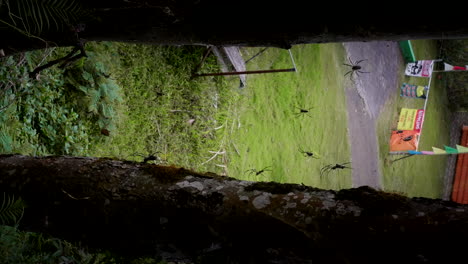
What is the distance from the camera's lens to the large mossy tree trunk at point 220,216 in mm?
1393

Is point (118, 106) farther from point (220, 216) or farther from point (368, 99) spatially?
point (368, 99)

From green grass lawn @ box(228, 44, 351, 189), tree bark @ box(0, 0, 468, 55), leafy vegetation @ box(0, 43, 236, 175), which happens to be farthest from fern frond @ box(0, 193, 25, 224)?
green grass lawn @ box(228, 44, 351, 189)

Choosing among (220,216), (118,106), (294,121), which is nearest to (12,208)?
(220,216)

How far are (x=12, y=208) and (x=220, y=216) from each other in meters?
1.10

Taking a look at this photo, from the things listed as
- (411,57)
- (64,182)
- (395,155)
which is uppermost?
(411,57)

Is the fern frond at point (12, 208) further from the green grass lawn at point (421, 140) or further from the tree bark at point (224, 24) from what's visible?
the green grass lawn at point (421, 140)

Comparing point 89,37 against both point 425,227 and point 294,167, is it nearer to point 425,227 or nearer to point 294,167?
point 425,227

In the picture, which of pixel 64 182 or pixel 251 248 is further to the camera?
pixel 64 182

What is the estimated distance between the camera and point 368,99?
9680 mm

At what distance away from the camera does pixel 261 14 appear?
207 cm

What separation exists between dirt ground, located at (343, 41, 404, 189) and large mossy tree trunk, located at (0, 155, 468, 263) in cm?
765

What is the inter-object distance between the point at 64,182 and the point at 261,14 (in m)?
1.22

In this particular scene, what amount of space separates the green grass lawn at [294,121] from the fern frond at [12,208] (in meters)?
3.88

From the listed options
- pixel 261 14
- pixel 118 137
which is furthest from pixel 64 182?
pixel 118 137
